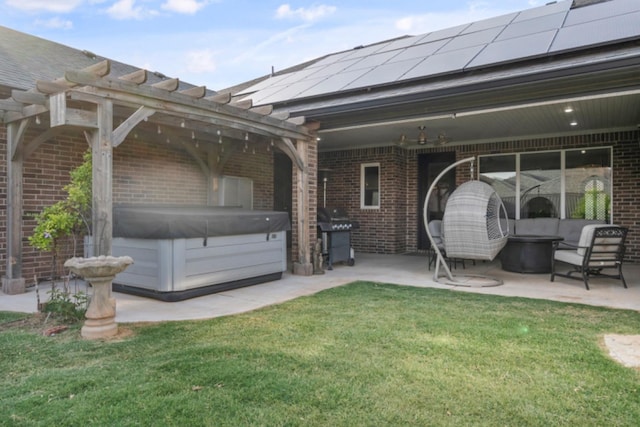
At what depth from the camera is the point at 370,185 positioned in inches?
399

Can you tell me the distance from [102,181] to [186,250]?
1319 mm

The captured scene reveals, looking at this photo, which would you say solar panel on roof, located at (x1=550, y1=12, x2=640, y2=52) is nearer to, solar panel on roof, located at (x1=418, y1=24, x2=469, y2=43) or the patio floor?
solar panel on roof, located at (x1=418, y1=24, x2=469, y2=43)

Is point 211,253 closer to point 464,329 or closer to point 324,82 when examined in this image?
point 464,329

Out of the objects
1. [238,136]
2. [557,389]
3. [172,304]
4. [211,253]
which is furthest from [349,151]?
[557,389]

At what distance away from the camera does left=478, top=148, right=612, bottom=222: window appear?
27.0 ft

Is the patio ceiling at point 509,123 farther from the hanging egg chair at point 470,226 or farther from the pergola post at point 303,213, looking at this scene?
the hanging egg chair at point 470,226

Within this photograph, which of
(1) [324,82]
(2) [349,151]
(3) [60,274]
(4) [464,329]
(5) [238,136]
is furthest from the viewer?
(2) [349,151]

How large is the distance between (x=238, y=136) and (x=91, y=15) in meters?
6.51

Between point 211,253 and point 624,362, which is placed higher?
point 211,253

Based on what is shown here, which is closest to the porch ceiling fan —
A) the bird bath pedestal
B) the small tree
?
the small tree

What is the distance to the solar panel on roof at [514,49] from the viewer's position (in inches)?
213

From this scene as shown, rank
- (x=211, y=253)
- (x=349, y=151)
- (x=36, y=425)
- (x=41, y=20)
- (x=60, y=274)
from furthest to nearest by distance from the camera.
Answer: (x=349, y=151) < (x=41, y=20) < (x=60, y=274) < (x=211, y=253) < (x=36, y=425)

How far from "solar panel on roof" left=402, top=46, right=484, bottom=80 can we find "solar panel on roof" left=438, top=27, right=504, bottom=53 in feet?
1.02

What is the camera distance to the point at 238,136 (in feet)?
21.7
